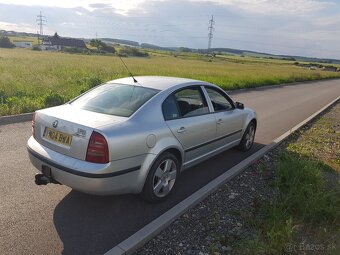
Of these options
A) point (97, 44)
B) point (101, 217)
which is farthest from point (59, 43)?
point (101, 217)

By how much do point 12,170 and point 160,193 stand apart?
91.3 inches

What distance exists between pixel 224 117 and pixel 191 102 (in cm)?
87

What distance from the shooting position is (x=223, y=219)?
3797 mm

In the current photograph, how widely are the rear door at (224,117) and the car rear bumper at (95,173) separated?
1922 mm

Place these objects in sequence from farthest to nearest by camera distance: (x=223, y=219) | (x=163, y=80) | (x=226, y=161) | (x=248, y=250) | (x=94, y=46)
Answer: (x=94, y=46), (x=226, y=161), (x=163, y=80), (x=223, y=219), (x=248, y=250)

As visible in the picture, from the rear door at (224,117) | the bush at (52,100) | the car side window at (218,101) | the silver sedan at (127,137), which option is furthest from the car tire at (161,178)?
the bush at (52,100)

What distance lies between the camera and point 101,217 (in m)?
3.72

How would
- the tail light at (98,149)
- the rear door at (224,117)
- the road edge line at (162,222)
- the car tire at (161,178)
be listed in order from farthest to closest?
the rear door at (224,117) < the car tire at (161,178) < the tail light at (98,149) < the road edge line at (162,222)

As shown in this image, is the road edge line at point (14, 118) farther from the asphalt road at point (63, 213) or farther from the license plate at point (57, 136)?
the license plate at point (57, 136)

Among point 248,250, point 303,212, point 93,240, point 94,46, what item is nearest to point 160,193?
point 93,240

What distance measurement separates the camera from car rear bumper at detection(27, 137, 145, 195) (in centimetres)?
336

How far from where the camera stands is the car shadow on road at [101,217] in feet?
10.7

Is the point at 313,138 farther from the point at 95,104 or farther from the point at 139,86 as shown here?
the point at 95,104

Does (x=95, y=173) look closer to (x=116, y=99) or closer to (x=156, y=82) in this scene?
(x=116, y=99)
